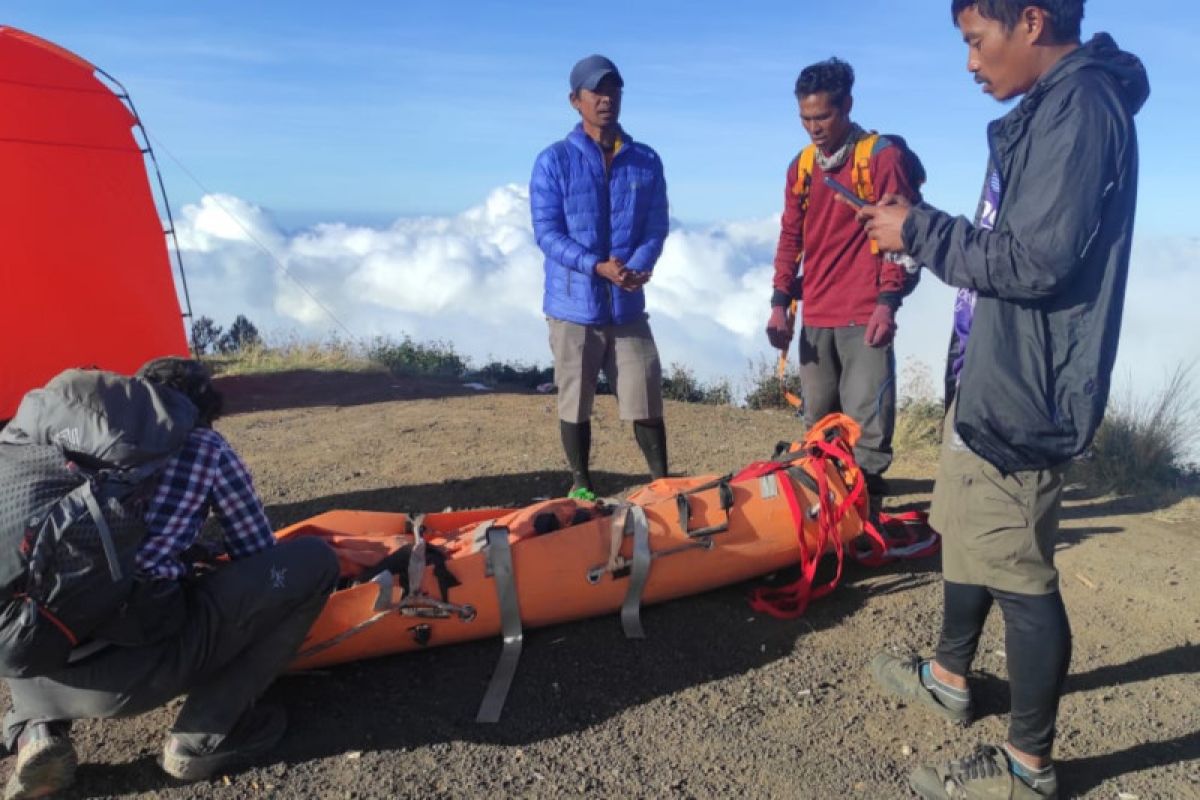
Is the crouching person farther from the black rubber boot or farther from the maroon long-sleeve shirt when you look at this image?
the maroon long-sleeve shirt

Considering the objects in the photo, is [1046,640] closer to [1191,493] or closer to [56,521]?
[56,521]

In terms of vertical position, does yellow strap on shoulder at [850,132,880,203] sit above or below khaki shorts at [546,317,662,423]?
above

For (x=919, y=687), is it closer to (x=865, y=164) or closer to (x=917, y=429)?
(x=865, y=164)

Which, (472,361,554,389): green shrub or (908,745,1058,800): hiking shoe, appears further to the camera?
(472,361,554,389): green shrub

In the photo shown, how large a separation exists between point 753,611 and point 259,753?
1.98 metres

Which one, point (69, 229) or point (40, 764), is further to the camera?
point (69, 229)

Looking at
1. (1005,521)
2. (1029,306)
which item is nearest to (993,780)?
(1005,521)

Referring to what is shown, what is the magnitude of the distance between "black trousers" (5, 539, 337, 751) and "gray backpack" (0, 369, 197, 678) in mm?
182

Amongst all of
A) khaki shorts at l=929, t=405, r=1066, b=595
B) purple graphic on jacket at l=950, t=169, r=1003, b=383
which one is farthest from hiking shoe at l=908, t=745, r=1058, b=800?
purple graphic on jacket at l=950, t=169, r=1003, b=383

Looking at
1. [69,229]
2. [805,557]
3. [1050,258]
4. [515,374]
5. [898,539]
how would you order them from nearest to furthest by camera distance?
[1050,258], [805,557], [898,539], [69,229], [515,374]

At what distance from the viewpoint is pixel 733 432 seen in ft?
24.2

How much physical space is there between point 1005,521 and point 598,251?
283cm

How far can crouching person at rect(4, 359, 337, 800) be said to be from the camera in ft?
8.75

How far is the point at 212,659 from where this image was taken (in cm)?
282
